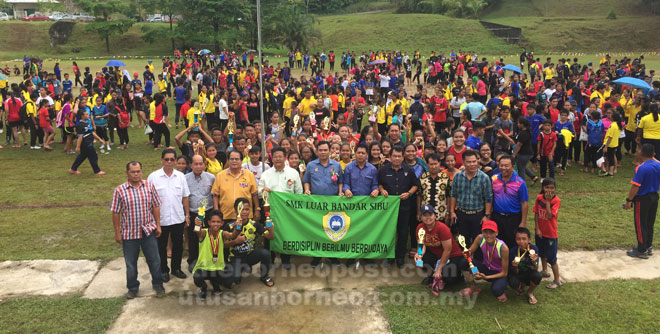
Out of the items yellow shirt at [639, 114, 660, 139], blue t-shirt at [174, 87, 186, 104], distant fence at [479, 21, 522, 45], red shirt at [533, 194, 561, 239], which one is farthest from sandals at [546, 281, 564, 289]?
distant fence at [479, 21, 522, 45]

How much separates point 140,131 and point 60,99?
269cm

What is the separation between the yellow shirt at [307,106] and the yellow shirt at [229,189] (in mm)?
6509

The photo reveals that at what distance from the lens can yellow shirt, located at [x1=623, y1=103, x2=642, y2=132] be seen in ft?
40.9

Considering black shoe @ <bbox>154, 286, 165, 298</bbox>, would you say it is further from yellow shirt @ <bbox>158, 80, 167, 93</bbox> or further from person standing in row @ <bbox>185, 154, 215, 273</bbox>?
yellow shirt @ <bbox>158, 80, 167, 93</bbox>

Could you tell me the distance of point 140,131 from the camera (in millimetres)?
17422

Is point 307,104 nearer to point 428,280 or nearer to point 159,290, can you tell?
point 428,280

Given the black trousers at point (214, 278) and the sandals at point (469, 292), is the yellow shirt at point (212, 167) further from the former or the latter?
the sandals at point (469, 292)

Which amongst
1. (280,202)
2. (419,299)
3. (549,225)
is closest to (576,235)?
(549,225)

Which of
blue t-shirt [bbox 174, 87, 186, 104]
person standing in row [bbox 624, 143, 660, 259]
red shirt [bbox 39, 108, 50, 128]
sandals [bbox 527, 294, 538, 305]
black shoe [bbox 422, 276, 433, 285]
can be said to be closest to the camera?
sandals [bbox 527, 294, 538, 305]

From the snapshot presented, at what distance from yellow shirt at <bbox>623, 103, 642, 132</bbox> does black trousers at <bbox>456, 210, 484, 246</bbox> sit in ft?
26.3

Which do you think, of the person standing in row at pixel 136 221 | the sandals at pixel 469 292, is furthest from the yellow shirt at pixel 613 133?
the person standing in row at pixel 136 221

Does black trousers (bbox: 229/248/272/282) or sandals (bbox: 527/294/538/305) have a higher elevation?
black trousers (bbox: 229/248/272/282)

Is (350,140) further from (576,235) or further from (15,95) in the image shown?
(15,95)

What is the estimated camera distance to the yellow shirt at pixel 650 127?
425 inches
